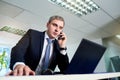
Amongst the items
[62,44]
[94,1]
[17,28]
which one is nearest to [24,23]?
[17,28]

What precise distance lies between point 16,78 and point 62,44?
3.81ft

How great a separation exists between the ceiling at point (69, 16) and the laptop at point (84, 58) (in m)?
1.74

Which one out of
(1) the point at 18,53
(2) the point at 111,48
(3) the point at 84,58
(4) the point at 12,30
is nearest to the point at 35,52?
(1) the point at 18,53

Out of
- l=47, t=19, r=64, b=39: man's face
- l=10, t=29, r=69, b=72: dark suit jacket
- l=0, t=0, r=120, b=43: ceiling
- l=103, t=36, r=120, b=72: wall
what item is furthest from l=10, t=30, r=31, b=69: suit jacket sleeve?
l=103, t=36, r=120, b=72: wall

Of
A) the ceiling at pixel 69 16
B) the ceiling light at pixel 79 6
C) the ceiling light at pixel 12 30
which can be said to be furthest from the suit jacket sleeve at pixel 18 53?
the ceiling light at pixel 12 30

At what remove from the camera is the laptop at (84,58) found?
3.32 feet

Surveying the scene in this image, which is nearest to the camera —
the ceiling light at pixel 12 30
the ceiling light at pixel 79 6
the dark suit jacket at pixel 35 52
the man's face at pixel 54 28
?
the dark suit jacket at pixel 35 52

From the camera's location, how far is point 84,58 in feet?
3.53

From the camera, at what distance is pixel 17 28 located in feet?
10.9

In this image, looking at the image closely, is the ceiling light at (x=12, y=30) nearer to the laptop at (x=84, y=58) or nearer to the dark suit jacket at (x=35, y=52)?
the dark suit jacket at (x=35, y=52)

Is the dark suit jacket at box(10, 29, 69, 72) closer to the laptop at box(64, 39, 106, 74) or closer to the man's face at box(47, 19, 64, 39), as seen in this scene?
the man's face at box(47, 19, 64, 39)

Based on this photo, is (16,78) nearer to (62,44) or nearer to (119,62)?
(62,44)

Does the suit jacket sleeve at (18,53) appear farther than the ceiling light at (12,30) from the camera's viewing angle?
No

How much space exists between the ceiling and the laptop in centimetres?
174
